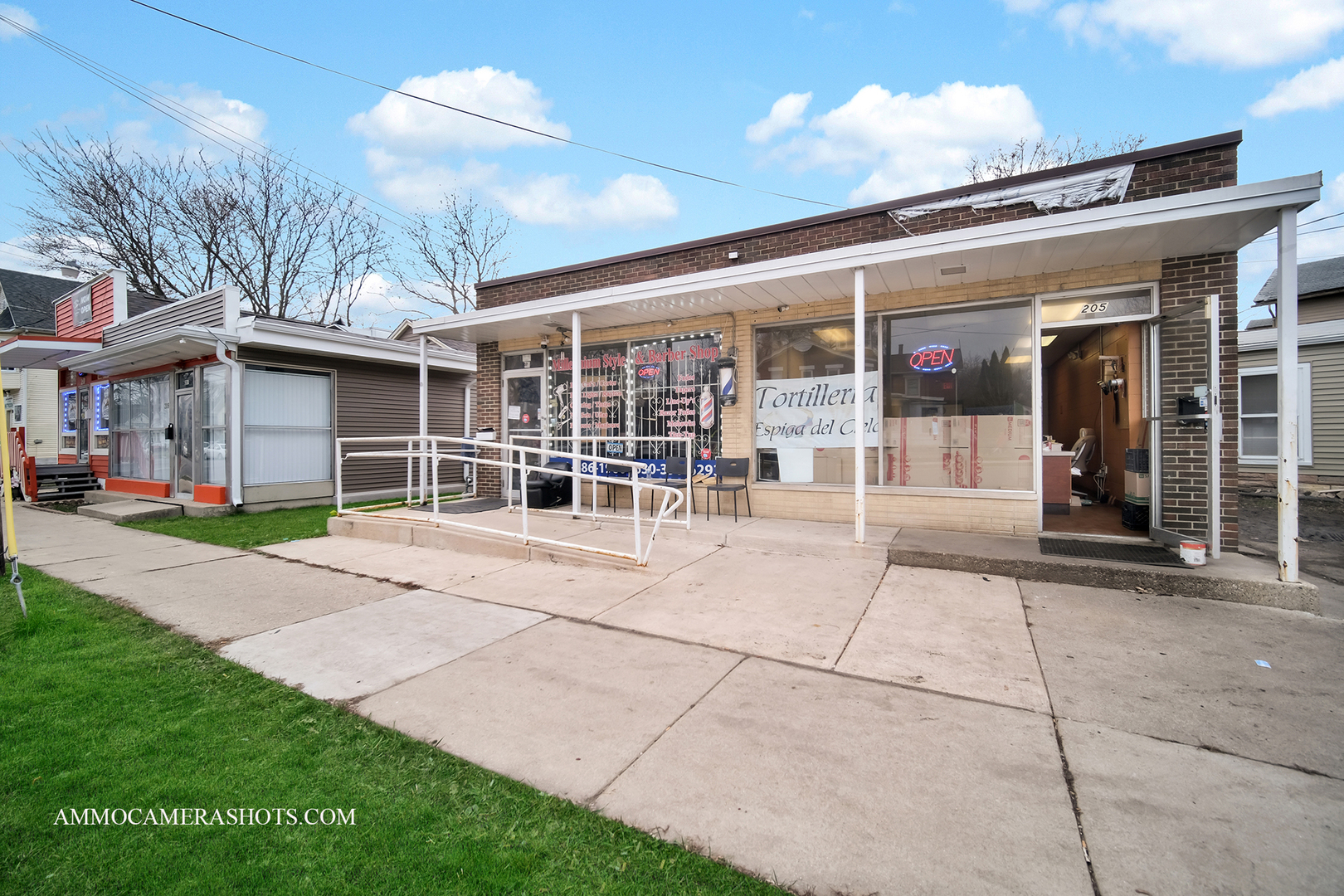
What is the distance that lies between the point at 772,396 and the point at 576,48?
27.9 feet

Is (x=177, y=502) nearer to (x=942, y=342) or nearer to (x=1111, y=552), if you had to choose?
(x=942, y=342)

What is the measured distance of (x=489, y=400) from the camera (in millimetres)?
10680

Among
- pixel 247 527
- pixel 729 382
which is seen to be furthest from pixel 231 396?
pixel 729 382

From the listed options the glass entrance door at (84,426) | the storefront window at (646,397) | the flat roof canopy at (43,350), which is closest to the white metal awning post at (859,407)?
the storefront window at (646,397)

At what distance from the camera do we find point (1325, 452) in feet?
40.0

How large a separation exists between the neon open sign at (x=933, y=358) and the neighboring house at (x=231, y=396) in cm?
1067

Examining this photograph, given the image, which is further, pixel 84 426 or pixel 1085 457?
pixel 84 426

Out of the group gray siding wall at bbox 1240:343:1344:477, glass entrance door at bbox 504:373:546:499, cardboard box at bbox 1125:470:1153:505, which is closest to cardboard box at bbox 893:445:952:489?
cardboard box at bbox 1125:470:1153:505

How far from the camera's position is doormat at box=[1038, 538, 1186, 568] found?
17.2ft

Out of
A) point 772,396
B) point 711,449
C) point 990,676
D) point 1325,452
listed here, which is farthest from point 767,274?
point 1325,452

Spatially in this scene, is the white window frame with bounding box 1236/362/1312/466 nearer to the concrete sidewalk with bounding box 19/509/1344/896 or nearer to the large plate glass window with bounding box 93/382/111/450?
the concrete sidewalk with bounding box 19/509/1344/896

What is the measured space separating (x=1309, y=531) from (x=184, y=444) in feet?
63.0

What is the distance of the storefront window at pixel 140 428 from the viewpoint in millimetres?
12594

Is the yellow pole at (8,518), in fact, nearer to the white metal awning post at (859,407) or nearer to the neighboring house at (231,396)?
the neighboring house at (231,396)
